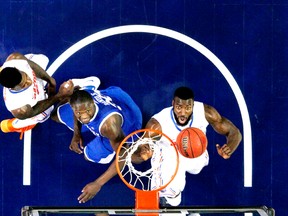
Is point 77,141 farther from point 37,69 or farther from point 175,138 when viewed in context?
point 175,138

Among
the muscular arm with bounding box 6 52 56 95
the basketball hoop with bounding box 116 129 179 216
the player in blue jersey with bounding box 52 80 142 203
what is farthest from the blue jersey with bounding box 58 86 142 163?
the muscular arm with bounding box 6 52 56 95

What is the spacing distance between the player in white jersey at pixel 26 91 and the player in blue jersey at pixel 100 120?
20 cm

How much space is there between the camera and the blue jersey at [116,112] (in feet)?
17.5

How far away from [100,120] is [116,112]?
0.65 ft

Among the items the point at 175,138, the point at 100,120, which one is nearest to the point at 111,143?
the point at 100,120

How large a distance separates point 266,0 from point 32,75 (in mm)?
2642

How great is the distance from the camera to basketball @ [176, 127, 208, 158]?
5.01 meters

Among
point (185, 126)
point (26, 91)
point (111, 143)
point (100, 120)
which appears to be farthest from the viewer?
point (185, 126)

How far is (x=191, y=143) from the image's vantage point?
5.01 m

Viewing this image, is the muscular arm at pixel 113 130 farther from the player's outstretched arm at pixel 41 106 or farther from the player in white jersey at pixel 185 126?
the player's outstretched arm at pixel 41 106

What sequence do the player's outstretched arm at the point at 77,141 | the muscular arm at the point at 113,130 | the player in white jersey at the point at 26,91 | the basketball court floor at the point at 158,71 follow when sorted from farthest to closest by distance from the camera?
the basketball court floor at the point at 158,71 < the player's outstretched arm at the point at 77,141 < the muscular arm at the point at 113,130 < the player in white jersey at the point at 26,91

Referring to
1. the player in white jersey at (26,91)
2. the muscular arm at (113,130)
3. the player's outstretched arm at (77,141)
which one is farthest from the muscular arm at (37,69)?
the muscular arm at (113,130)

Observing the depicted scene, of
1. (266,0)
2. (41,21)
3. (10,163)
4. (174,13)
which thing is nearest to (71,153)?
(10,163)

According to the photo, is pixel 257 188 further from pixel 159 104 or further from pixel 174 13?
pixel 174 13
